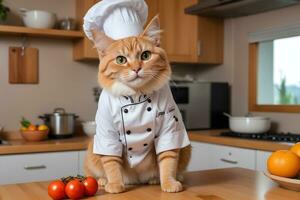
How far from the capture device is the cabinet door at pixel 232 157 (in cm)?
232

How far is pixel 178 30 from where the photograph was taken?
10.2 feet

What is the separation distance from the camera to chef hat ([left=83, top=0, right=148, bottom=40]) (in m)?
1.21

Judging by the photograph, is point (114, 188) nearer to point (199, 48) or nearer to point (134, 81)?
point (134, 81)

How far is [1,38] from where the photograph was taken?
2779 mm

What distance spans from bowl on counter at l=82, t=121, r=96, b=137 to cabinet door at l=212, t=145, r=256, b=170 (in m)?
0.85

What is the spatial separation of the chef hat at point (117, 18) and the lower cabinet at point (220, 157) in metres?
1.36

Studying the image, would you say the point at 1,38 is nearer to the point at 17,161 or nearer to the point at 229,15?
the point at 17,161

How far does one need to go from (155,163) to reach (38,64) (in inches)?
74.8

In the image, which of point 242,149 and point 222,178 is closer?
point 222,178

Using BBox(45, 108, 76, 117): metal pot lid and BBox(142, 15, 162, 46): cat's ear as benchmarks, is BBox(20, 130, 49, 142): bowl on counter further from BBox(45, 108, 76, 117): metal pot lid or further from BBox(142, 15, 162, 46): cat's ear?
BBox(142, 15, 162, 46): cat's ear

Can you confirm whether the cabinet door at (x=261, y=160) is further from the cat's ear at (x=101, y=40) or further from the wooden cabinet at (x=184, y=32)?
the cat's ear at (x=101, y=40)

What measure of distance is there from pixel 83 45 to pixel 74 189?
1882 millimetres

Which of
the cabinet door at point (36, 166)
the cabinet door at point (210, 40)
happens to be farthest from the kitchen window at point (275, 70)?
the cabinet door at point (36, 166)

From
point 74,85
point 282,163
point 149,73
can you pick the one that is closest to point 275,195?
point 282,163
